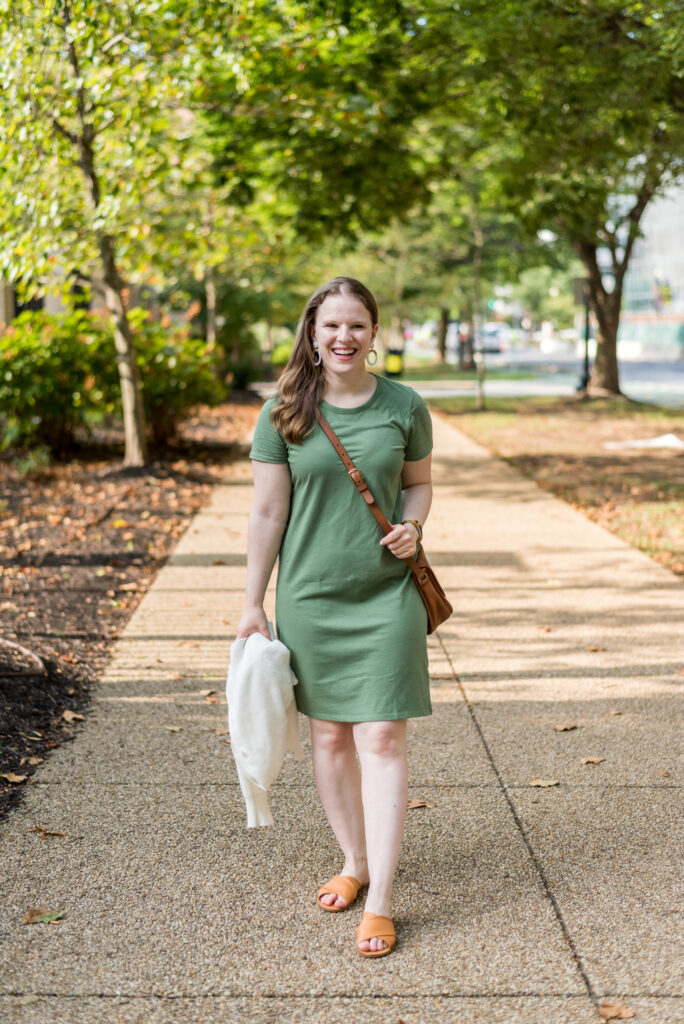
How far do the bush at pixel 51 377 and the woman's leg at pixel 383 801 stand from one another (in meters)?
10.5

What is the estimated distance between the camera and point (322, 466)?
330 centimetres

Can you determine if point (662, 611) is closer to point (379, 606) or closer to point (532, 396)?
point (379, 606)

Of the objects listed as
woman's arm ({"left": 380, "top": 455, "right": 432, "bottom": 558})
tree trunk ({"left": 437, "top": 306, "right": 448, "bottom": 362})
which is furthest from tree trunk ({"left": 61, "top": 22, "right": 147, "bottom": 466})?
tree trunk ({"left": 437, "top": 306, "right": 448, "bottom": 362})

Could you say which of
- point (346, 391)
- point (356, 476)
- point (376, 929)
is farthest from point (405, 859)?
point (346, 391)

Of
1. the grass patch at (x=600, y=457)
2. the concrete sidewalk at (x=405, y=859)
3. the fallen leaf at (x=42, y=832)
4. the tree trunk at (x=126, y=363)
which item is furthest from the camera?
the tree trunk at (x=126, y=363)

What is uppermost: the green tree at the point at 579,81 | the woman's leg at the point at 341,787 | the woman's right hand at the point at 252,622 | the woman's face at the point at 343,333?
the green tree at the point at 579,81

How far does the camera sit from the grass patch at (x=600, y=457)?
35.2 ft

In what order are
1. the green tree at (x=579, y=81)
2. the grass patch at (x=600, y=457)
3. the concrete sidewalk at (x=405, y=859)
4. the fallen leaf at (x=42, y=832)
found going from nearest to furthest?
the concrete sidewalk at (x=405, y=859) → the fallen leaf at (x=42, y=832) → the green tree at (x=579, y=81) → the grass patch at (x=600, y=457)

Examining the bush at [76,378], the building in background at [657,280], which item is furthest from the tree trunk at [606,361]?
the building in background at [657,280]

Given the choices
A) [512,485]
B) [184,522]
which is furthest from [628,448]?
[184,522]

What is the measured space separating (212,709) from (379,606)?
232cm

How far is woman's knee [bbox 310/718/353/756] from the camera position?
3438mm

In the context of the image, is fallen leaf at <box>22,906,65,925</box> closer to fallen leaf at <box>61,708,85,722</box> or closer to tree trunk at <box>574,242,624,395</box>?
fallen leaf at <box>61,708,85,722</box>

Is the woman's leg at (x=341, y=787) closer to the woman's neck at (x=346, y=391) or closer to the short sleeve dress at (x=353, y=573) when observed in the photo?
the short sleeve dress at (x=353, y=573)
